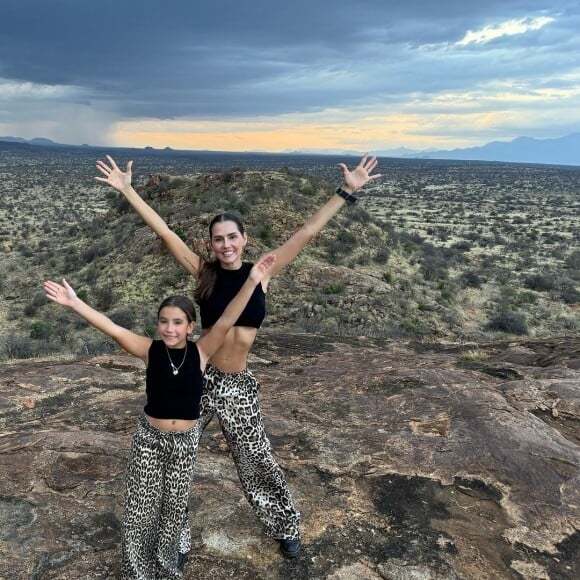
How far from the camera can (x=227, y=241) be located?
3.13m

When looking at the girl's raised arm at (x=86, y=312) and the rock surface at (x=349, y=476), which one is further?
the rock surface at (x=349, y=476)

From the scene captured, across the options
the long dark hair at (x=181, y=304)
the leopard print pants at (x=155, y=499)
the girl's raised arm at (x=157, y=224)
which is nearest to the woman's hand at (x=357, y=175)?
the girl's raised arm at (x=157, y=224)

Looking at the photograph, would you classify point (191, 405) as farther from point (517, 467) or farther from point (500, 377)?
point (500, 377)

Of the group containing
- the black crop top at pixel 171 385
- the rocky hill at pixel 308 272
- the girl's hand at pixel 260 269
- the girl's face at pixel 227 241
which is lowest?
the rocky hill at pixel 308 272

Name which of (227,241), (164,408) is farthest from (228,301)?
(164,408)

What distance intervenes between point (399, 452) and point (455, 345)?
5763 mm

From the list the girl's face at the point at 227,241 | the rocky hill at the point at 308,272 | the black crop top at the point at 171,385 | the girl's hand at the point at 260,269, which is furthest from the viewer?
the rocky hill at the point at 308,272

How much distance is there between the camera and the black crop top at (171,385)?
2996 millimetres

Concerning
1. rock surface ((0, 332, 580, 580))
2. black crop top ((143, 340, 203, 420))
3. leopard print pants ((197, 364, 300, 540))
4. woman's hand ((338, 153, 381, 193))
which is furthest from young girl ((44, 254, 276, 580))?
woman's hand ((338, 153, 381, 193))

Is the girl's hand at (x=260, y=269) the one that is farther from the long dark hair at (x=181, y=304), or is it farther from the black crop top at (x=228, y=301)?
the long dark hair at (x=181, y=304)

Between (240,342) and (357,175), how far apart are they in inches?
55.9

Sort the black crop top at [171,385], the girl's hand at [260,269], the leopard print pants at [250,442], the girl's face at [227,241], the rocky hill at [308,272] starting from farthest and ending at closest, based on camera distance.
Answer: the rocky hill at [308,272], the leopard print pants at [250,442], the girl's face at [227,241], the black crop top at [171,385], the girl's hand at [260,269]

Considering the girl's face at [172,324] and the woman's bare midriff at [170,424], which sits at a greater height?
the girl's face at [172,324]

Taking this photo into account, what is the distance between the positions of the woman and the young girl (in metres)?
0.20
